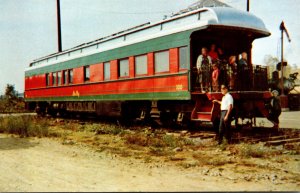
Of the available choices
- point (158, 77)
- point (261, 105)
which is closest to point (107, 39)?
point (158, 77)

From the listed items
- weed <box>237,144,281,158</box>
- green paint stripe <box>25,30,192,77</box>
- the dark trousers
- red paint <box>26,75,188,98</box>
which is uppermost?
green paint stripe <box>25,30,192,77</box>

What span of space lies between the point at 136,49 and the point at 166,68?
1.97 meters

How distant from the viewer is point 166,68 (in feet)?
39.3

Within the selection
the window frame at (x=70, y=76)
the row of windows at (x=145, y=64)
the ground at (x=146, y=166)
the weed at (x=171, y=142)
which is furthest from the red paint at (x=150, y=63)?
the window frame at (x=70, y=76)

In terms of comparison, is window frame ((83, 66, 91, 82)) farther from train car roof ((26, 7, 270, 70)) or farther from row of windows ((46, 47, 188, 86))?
train car roof ((26, 7, 270, 70))

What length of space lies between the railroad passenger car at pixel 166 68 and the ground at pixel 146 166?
1698 millimetres

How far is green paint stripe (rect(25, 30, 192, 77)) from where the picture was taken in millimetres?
11320

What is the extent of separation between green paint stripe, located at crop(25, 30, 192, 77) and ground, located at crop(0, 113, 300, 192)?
3.06 meters

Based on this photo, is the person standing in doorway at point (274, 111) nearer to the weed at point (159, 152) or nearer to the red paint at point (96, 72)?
the weed at point (159, 152)

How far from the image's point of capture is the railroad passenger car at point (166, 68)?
1095 centimetres

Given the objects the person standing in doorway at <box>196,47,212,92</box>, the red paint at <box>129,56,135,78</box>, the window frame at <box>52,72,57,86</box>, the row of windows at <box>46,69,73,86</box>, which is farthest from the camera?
the window frame at <box>52,72,57,86</box>

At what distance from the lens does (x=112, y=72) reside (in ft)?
49.3

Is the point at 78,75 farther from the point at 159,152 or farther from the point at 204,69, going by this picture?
the point at 159,152

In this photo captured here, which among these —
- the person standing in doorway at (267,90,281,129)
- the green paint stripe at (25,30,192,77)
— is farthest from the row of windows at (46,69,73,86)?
the person standing in doorway at (267,90,281,129)
